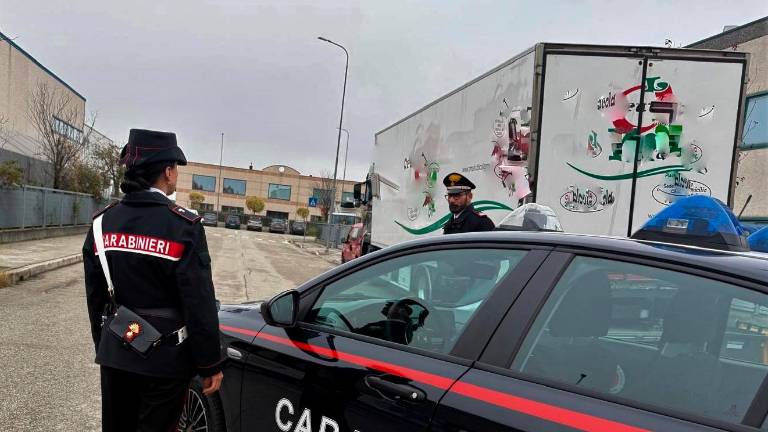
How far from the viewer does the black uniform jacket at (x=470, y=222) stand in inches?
209

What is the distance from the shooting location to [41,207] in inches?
702

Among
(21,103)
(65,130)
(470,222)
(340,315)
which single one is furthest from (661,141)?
(21,103)

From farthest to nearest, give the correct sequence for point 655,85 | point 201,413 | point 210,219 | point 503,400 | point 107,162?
point 210,219
point 107,162
point 655,85
point 201,413
point 503,400

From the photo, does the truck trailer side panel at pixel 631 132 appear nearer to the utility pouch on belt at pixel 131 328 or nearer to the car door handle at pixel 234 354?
the car door handle at pixel 234 354

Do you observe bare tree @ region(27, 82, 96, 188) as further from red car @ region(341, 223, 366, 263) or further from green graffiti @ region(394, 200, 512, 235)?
green graffiti @ region(394, 200, 512, 235)

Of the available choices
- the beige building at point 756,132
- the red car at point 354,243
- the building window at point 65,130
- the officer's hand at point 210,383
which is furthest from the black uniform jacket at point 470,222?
the building window at point 65,130

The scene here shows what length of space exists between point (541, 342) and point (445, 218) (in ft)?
18.7

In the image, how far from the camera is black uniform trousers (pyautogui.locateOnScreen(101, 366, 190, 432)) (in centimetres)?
231

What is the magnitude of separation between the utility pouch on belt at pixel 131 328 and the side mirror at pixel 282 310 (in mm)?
402

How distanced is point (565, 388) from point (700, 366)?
40 cm

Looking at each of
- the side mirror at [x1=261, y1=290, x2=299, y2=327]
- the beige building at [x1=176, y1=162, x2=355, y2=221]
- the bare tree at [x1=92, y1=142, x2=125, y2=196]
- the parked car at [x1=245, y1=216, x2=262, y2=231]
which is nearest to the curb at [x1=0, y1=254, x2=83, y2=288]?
the side mirror at [x1=261, y1=290, x2=299, y2=327]

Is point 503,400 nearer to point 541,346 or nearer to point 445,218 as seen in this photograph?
point 541,346

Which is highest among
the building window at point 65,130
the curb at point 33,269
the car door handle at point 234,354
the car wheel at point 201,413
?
the building window at point 65,130

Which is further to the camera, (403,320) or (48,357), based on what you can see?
(48,357)
